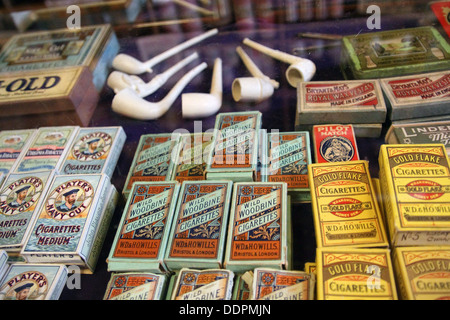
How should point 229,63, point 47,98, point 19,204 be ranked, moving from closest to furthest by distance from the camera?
point 19,204
point 47,98
point 229,63

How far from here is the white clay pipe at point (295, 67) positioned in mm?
1988

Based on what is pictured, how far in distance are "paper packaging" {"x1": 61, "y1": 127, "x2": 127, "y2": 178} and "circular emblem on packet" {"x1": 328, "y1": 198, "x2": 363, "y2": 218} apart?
97 cm

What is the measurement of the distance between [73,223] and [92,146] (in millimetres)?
456

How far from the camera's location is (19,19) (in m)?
2.43

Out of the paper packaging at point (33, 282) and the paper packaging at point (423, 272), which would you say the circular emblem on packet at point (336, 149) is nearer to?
the paper packaging at point (423, 272)

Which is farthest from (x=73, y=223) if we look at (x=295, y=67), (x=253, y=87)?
(x=295, y=67)

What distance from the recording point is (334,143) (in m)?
1.64

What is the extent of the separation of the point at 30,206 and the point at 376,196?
131 centimetres

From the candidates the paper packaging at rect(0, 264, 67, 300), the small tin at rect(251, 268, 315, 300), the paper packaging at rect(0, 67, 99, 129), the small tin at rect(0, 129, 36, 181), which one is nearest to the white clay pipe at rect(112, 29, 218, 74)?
the paper packaging at rect(0, 67, 99, 129)

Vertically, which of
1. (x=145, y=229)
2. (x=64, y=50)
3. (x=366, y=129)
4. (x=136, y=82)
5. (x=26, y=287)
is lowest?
(x=26, y=287)

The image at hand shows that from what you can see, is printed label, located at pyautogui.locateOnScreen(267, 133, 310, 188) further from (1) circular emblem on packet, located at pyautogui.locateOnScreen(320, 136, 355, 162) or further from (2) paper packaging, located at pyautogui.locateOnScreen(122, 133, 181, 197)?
(2) paper packaging, located at pyautogui.locateOnScreen(122, 133, 181, 197)

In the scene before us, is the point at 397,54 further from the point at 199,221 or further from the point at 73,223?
the point at 73,223

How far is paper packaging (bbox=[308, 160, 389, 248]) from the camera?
1.25 metres

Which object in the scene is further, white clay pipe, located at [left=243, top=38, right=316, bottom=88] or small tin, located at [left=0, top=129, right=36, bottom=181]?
white clay pipe, located at [left=243, top=38, right=316, bottom=88]
